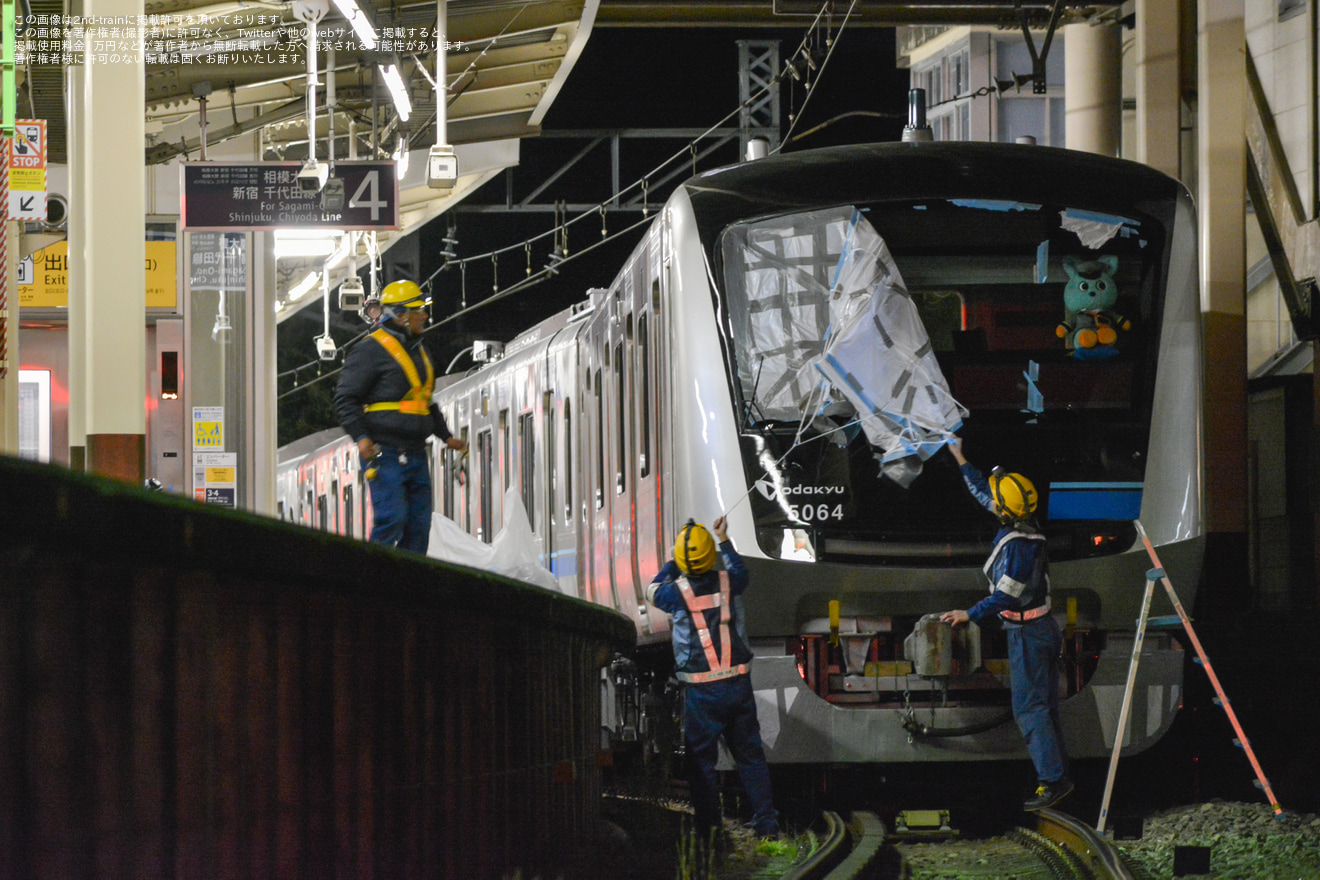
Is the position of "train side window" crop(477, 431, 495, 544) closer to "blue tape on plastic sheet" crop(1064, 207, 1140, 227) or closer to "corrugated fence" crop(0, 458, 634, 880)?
"blue tape on plastic sheet" crop(1064, 207, 1140, 227)

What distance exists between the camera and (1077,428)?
29.7 feet

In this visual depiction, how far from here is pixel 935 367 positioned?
893 centimetres

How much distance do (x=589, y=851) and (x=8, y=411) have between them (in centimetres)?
982

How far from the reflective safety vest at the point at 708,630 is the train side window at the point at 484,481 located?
7.72m

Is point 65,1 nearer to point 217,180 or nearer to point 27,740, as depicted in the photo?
point 217,180

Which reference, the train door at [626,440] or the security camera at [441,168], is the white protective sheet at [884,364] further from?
the security camera at [441,168]

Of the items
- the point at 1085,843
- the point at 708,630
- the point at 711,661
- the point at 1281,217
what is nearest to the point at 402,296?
the point at 708,630

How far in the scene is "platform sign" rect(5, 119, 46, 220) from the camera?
13.8m

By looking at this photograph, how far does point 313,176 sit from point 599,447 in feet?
13.2

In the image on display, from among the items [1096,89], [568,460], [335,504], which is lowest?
[335,504]

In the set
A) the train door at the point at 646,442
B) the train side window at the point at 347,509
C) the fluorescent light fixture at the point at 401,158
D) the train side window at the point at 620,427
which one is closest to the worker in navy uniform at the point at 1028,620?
the train door at the point at 646,442

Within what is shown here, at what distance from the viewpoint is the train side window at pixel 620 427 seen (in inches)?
436

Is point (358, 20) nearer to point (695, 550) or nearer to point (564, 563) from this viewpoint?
point (564, 563)

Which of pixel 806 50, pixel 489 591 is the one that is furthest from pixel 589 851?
pixel 806 50
